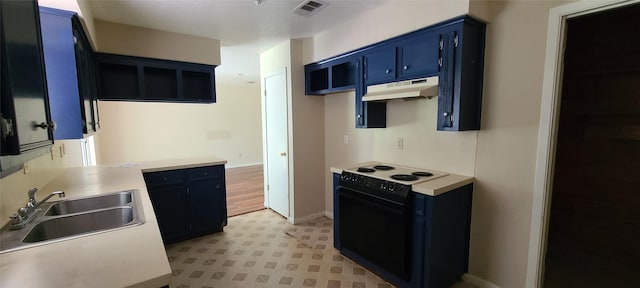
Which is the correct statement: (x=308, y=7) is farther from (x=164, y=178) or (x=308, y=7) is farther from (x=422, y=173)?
(x=164, y=178)

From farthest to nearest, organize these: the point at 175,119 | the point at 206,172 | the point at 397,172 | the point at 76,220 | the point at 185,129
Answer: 1. the point at 185,129
2. the point at 175,119
3. the point at 206,172
4. the point at 397,172
5. the point at 76,220

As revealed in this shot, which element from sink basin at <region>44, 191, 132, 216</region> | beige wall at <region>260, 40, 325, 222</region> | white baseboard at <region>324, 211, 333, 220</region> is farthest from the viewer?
white baseboard at <region>324, 211, 333, 220</region>

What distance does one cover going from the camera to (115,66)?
303 centimetres

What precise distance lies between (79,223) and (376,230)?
6.71ft

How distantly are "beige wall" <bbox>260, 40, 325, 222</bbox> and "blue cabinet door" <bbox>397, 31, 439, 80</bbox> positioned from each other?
1.52 metres

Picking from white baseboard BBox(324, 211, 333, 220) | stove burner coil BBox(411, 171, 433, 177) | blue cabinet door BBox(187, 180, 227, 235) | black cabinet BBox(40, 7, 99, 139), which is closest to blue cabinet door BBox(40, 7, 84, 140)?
black cabinet BBox(40, 7, 99, 139)

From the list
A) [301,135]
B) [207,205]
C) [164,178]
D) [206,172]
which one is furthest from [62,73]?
[301,135]

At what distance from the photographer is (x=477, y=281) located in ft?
7.52

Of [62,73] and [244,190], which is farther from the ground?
[62,73]

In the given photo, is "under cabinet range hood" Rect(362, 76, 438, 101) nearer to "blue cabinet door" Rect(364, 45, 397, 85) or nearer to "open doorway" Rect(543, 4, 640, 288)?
"blue cabinet door" Rect(364, 45, 397, 85)

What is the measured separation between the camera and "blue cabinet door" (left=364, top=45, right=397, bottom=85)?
2453mm

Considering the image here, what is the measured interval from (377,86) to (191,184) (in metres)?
2.33

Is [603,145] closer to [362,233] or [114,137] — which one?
[362,233]

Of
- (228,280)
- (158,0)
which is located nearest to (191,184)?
(228,280)
